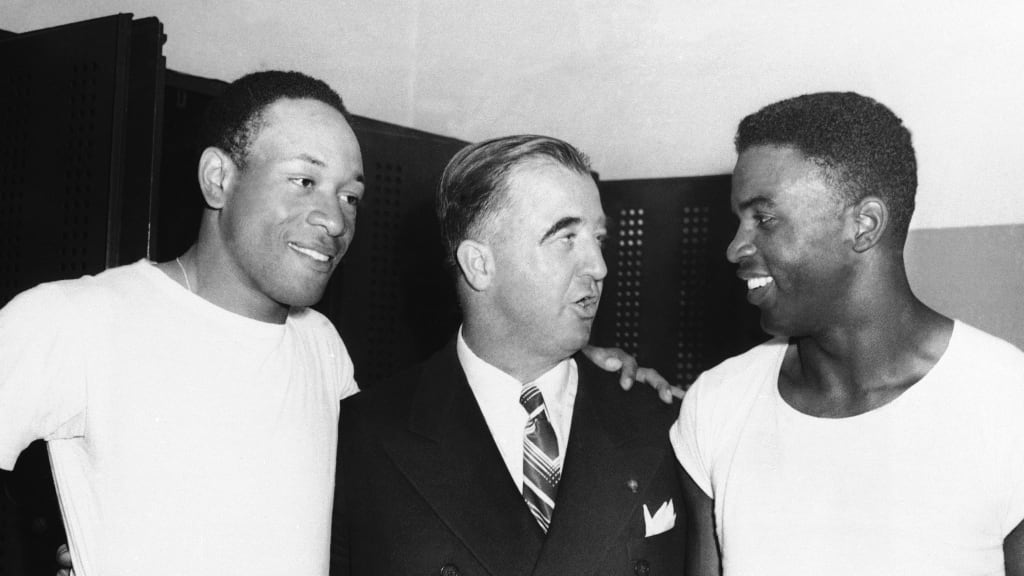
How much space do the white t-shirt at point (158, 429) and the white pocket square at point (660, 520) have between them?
66 centimetres

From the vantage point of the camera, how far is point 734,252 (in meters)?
1.82

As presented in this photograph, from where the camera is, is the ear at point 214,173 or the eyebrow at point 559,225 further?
the eyebrow at point 559,225

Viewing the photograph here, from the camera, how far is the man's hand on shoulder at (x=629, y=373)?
6.97 feet

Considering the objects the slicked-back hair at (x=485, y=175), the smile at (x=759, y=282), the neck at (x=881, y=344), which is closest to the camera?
the neck at (x=881, y=344)

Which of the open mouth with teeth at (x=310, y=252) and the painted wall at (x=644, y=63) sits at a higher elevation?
the painted wall at (x=644, y=63)

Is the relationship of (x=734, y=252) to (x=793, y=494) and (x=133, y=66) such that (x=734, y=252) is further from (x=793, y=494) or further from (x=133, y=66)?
(x=133, y=66)

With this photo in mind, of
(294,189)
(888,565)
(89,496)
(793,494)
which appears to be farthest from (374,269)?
(888,565)

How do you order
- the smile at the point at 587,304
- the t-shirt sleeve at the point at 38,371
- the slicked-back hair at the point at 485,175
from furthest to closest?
the slicked-back hair at the point at 485,175 → the smile at the point at 587,304 → the t-shirt sleeve at the point at 38,371

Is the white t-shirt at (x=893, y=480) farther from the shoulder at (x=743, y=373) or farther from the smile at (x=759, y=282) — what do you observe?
the smile at (x=759, y=282)

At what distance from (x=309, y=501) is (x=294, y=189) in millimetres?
624

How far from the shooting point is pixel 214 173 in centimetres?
189

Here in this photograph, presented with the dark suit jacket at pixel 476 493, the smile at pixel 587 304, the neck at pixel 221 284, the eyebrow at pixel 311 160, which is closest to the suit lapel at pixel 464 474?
the dark suit jacket at pixel 476 493

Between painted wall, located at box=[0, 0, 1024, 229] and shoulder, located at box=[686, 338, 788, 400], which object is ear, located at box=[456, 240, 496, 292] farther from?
painted wall, located at box=[0, 0, 1024, 229]

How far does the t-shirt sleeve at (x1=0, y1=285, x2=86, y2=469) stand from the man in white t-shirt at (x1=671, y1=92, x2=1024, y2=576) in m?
1.22
